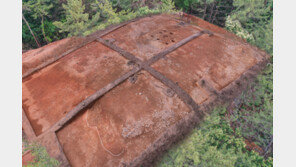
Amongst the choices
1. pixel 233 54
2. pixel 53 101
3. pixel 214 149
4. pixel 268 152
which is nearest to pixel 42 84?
pixel 53 101

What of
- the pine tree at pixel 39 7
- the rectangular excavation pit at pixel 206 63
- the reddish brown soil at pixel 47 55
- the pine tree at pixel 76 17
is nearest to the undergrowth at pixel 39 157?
the reddish brown soil at pixel 47 55

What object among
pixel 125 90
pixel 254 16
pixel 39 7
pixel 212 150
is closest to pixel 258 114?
pixel 212 150

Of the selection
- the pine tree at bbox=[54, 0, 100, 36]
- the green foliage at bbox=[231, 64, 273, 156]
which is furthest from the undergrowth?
the pine tree at bbox=[54, 0, 100, 36]

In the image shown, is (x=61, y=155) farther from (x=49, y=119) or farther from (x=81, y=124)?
(x=49, y=119)

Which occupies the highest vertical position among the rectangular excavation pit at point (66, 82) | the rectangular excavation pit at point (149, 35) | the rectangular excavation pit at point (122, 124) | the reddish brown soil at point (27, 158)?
the rectangular excavation pit at point (149, 35)

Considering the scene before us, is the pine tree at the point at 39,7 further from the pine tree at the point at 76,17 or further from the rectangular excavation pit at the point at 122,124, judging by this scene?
the rectangular excavation pit at the point at 122,124

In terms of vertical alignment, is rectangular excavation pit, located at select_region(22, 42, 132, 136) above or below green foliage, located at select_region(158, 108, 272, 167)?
above

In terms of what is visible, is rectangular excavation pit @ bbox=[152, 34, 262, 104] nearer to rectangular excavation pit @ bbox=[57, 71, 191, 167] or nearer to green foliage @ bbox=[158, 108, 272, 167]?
rectangular excavation pit @ bbox=[57, 71, 191, 167]
